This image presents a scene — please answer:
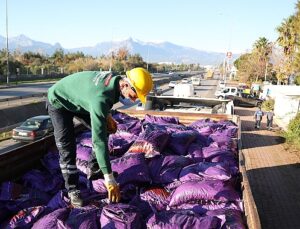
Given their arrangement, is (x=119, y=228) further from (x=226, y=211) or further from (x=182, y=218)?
(x=226, y=211)

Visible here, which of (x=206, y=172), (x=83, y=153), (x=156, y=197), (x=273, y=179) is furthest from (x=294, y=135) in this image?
(x=156, y=197)

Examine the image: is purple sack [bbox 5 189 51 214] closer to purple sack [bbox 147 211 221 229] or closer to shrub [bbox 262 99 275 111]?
purple sack [bbox 147 211 221 229]

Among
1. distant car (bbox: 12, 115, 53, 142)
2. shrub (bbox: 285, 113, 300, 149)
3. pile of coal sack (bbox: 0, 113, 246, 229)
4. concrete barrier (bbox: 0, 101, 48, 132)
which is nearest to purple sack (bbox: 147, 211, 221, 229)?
pile of coal sack (bbox: 0, 113, 246, 229)

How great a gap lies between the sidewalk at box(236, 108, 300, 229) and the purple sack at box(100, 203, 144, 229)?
14.3ft

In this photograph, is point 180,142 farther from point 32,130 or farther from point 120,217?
point 32,130

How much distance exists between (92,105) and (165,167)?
1.49 meters

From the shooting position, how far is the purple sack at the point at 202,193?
400cm

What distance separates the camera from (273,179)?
1049 cm

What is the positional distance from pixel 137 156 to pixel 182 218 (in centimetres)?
157

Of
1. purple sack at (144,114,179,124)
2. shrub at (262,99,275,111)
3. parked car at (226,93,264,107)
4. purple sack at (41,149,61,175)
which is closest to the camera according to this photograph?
purple sack at (41,149,61,175)

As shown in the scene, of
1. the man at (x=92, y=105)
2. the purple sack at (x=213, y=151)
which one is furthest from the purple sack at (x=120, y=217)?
the purple sack at (x=213, y=151)

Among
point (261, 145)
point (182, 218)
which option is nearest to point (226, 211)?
point (182, 218)

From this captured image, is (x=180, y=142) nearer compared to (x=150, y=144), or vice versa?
(x=150, y=144)

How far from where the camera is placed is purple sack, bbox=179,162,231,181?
4.43m
